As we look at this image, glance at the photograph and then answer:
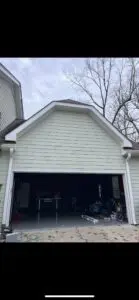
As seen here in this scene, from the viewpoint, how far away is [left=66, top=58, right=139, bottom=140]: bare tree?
547 inches

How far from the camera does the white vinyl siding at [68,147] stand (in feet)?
18.3

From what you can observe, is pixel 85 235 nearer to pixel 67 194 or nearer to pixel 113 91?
pixel 67 194

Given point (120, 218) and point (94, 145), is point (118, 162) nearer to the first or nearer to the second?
point (94, 145)

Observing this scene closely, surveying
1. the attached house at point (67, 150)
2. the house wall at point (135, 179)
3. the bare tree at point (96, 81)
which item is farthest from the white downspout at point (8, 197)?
the bare tree at point (96, 81)

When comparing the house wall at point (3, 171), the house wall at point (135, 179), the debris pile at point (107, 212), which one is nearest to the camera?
the house wall at point (3, 171)

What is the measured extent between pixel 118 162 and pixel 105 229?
2235 mm

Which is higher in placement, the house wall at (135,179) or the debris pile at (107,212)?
the house wall at (135,179)

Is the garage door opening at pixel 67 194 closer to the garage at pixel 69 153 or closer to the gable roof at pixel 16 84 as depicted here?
the garage at pixel 69 153

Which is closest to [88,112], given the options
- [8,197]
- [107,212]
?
[8,197]

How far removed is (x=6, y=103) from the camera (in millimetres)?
8234

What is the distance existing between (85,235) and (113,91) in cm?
1278

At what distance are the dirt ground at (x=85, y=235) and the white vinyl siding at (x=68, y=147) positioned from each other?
1.73 m

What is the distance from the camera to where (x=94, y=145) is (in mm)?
6277
